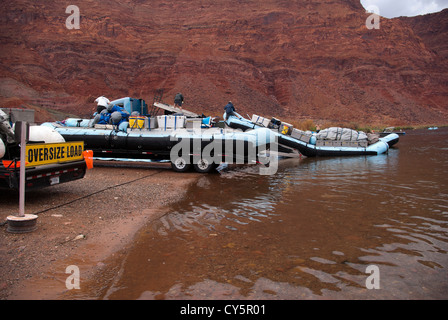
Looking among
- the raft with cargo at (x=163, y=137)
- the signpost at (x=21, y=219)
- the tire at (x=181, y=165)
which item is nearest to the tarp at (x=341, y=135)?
the raft with cargo at (x=163, y=137)

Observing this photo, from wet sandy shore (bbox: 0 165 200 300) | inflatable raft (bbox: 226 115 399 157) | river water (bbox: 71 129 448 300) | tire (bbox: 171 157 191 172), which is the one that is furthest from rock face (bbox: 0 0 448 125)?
river water (bbox: 71 129 448 300)

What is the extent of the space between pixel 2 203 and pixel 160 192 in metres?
3.35

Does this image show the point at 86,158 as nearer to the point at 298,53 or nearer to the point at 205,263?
the point at 205,263

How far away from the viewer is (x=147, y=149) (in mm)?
12688

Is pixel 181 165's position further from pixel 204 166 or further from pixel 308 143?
pixel 308 143

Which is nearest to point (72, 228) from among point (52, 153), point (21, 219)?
point (21, 219)

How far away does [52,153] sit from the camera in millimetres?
7086

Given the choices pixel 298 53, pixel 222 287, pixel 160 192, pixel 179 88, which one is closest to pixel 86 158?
pixel 160 192

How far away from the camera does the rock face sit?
49.9 metres

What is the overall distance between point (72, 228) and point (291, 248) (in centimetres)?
347

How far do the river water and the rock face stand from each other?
3808 centimetres

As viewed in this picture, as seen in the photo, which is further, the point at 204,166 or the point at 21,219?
the point at 204,166

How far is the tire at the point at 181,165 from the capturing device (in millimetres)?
12266

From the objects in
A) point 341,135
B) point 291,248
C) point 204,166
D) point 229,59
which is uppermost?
point 229,59
